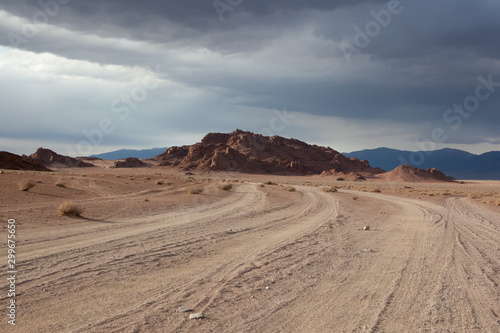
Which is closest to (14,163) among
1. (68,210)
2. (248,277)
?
(68,210)

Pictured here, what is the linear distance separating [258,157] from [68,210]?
401ft

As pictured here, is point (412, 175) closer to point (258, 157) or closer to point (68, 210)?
point (258, 157)

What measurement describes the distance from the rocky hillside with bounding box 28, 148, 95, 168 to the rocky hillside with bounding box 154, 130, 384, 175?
26927 mm

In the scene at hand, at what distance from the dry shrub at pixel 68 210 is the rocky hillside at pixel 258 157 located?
9547 centimetres

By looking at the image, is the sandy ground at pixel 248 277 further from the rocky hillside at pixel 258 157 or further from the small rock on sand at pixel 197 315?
the rocky hillside at pixel 258 157

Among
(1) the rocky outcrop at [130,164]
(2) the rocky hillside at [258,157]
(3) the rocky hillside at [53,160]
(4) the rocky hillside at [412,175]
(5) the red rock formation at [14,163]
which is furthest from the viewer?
(1) the rocky outcrop at [130,164]

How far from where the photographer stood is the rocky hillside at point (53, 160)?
11450cm

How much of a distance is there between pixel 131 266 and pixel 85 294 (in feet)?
5.83

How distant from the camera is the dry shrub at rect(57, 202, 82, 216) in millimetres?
14473

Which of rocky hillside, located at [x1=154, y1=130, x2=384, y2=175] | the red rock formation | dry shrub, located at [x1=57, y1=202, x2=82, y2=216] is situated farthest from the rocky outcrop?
dry shrub, located at [x1=57, y1=202, x2=82, y2=216]

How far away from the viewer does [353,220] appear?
1692 cm

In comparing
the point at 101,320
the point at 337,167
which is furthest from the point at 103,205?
the point at 337,167

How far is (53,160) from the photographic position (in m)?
116

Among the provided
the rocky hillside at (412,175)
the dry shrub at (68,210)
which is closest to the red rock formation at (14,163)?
the dry shrub at (68,210)
